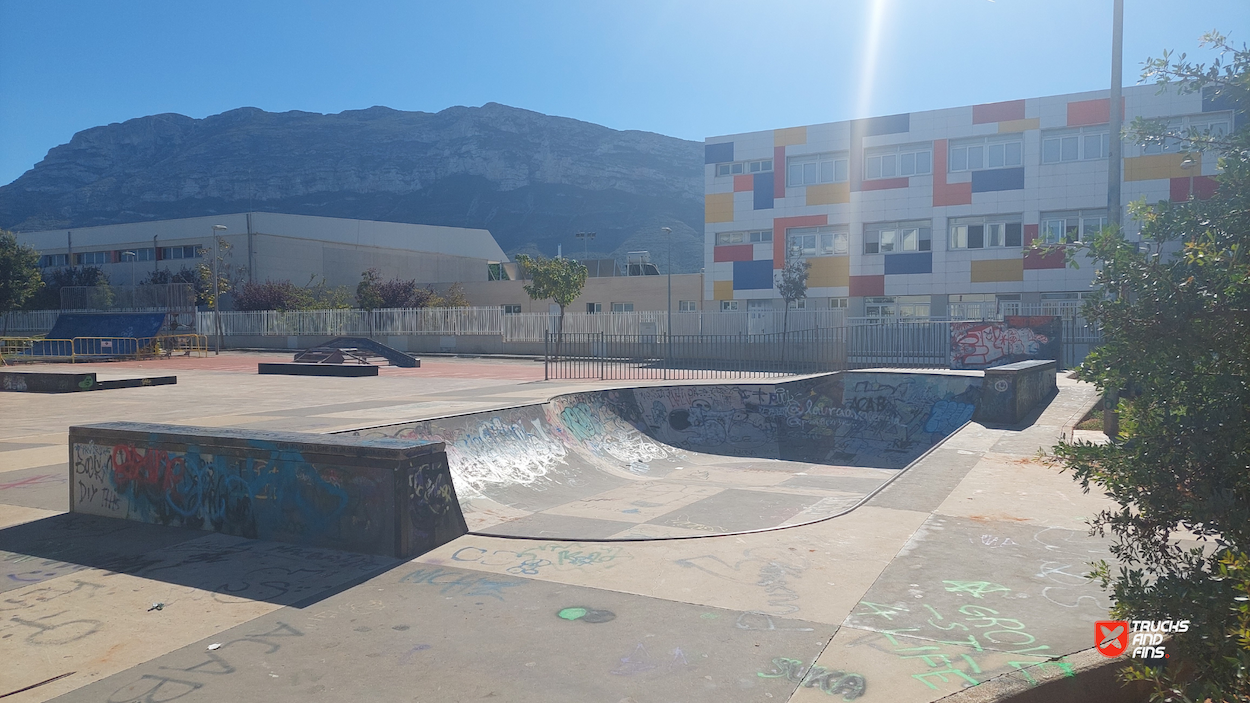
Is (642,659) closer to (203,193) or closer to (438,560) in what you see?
(438,560)

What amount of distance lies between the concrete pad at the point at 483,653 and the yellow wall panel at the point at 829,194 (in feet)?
129

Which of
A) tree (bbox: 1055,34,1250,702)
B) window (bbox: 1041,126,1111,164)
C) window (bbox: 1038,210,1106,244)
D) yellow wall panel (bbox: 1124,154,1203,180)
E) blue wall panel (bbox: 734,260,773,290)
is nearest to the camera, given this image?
tree (bbox: 1055,34,1250,702)

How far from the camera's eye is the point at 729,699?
348 cm

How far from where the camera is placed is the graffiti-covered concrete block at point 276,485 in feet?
18.9

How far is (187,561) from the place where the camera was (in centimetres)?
566

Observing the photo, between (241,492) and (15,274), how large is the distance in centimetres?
6115

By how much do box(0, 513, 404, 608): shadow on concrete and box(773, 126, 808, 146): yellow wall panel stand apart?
130 feet

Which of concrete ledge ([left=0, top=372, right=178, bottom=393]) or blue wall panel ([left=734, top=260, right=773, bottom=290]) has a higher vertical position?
blue wall panel ([left=734, top=260, right=773, bottom=290])

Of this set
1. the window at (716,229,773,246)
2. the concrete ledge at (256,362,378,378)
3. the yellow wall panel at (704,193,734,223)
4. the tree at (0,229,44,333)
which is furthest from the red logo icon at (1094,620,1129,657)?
the tree at (0,229,44,333)

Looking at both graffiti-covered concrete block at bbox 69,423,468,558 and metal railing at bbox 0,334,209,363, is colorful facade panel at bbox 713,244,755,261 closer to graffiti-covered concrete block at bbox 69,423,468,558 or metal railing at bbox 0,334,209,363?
metal railing at bbox 0,334,209,363

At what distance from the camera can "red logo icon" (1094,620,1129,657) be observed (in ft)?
12.2

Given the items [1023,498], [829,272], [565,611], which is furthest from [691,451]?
[829,272]

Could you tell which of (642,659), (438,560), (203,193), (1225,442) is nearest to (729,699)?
(642,659)

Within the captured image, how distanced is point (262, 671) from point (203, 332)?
53350 mm
